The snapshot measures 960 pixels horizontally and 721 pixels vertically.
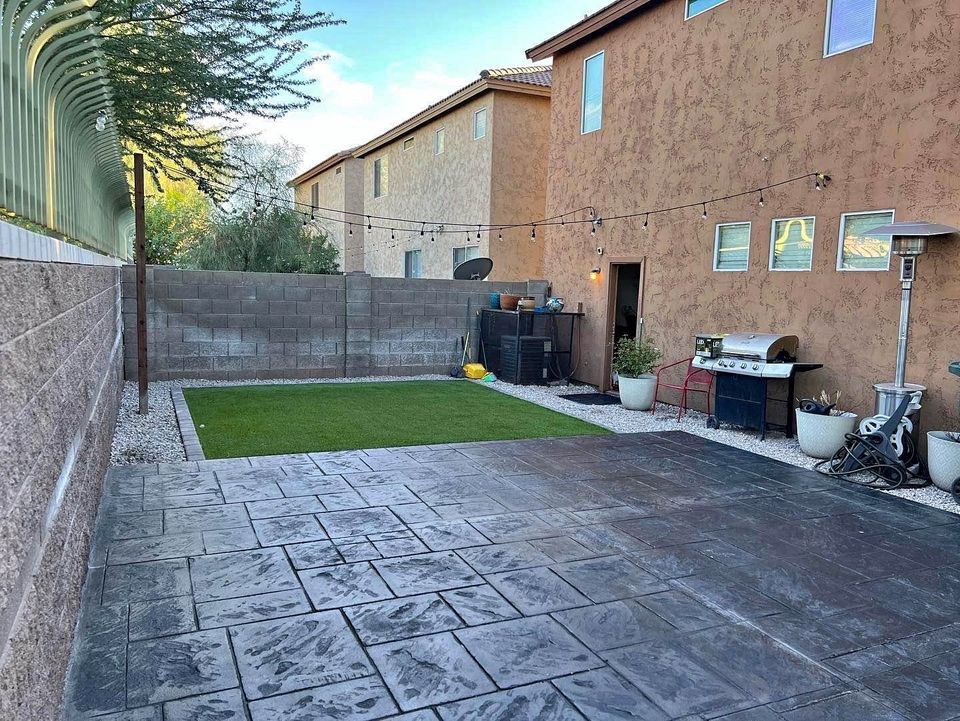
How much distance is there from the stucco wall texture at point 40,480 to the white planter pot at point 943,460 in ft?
19.1

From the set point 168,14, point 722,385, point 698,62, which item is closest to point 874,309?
point 722,385

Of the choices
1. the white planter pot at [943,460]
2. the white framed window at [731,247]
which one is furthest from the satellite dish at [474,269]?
the white planter pot at [943,460]

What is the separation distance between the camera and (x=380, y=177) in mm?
19016

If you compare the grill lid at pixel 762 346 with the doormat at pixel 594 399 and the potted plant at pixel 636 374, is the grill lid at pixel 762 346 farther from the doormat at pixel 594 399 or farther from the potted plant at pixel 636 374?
the doormat at pixel 594 399

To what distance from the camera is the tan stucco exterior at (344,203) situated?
20375mm

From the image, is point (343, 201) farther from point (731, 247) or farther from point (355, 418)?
point (731, 247)

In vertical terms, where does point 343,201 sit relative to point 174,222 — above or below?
above

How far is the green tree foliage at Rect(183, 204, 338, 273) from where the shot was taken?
1456cm

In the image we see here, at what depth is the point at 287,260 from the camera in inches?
591

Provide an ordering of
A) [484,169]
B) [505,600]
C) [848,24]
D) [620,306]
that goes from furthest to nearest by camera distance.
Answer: [484,169] → [620,306] → [848,24] → [505,600]

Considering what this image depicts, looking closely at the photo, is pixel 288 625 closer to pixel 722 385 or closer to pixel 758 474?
pixel 758 474

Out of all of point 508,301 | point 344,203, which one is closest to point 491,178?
point 508,301

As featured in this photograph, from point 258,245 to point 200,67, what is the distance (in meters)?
8.03

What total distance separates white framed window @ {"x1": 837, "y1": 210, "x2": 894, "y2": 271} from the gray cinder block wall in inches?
218
